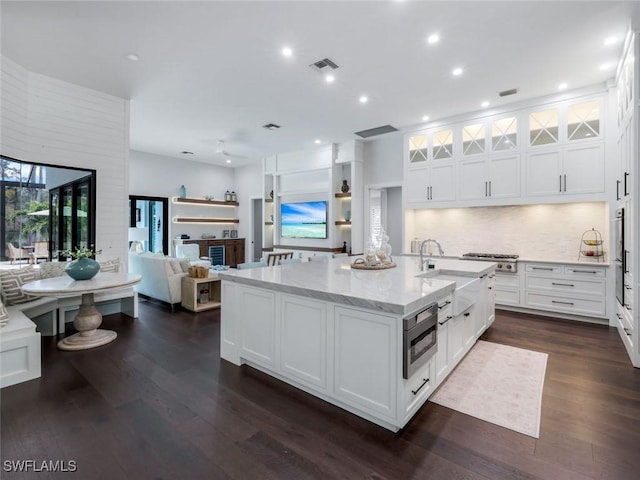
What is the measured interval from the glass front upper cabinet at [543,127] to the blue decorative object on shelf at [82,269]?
6.25 metres

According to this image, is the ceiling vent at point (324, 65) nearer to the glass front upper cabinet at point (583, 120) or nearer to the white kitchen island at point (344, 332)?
the white kitchen island at point (344, 332)

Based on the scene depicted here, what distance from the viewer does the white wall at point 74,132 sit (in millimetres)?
3764

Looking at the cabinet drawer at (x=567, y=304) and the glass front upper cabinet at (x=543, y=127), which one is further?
the glass front upper cabinet at (x=543, y=127)

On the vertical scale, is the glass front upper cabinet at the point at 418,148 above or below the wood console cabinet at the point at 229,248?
above

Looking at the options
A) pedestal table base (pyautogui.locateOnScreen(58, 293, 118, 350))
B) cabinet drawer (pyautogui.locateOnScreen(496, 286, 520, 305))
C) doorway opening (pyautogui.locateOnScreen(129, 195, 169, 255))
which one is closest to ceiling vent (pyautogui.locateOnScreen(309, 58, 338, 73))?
pedestal table base (pyautogui.locateOnScreen(58, 293, 118, 350))

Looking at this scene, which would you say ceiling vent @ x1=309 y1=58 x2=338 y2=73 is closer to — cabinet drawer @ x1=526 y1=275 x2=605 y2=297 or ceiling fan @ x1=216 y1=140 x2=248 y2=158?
ceiling fan @ x1=216 y1=140 x2=248 y2=158

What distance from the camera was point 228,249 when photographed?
9.45 meters

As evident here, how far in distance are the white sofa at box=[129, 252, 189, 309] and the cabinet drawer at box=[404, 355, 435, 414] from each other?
4175mm

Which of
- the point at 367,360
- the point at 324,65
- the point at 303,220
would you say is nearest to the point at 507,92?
the point at 324,65

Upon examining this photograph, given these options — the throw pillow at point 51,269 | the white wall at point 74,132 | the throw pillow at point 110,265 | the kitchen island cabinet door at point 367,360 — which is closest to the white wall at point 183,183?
the white wall at point 74,132

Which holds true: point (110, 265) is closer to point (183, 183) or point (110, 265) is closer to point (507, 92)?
point (183, 183)

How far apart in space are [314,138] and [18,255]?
17.2 feet

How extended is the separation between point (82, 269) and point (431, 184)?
542cm

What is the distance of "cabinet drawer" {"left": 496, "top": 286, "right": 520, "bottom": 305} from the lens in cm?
483
